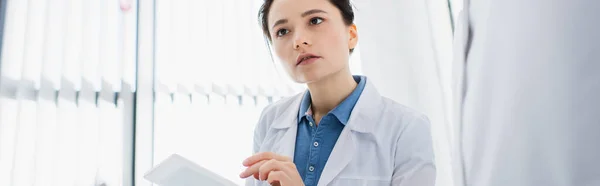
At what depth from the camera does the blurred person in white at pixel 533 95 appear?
0.20 meters

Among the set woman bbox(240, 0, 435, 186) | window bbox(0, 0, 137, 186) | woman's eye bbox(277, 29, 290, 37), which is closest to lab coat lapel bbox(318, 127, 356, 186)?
woman bbox(240, 0, 435, 186)

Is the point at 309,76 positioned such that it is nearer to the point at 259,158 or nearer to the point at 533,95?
the point at 259,158

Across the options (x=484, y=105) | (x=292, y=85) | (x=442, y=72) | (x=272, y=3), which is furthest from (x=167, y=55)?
(x=484, y=105)

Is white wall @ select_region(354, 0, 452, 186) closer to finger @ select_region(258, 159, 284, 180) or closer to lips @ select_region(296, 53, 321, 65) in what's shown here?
lips @ select_region(296, 53, 321, 65)

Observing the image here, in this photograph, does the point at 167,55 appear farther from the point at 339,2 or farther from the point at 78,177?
the point at 339,2

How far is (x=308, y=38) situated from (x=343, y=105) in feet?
Answer: 0.51

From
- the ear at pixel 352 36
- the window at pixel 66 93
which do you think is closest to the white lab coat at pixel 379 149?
the ear at pixel 352 36

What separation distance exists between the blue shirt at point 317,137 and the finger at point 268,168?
0.15m

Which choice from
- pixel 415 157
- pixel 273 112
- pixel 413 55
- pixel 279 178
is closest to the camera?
pixel 279 178

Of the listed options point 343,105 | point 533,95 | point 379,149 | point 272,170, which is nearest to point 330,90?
point 343,105

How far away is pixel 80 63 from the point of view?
42.9 inches

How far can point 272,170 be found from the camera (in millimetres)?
531

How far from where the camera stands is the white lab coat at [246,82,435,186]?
646 millimetres

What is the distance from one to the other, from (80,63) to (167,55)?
245mm
